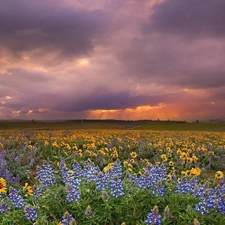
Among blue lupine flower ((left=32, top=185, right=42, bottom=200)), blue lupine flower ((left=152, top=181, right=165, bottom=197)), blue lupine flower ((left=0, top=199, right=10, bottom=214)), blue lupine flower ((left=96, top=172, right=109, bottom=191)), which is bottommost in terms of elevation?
blue lupine flower ((left=0, top=199, right=10, bottom=214))

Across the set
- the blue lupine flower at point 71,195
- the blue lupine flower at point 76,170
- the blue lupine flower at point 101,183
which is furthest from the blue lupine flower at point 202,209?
the blue lupine flower at point 76,170

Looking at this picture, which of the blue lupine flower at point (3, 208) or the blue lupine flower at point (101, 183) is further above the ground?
the blue lupine flower at point (101, 183)

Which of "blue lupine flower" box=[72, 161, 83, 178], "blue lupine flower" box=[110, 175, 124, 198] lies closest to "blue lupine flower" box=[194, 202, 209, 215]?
"blue lupine flower" box=[110, 175, 124, 198]

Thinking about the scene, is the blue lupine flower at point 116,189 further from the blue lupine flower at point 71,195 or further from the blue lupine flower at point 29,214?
the blue lupine flower at point 29,214

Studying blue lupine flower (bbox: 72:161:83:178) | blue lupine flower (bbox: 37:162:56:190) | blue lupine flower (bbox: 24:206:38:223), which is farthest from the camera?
blue lupine flower (bbox: 72:161:83:178)

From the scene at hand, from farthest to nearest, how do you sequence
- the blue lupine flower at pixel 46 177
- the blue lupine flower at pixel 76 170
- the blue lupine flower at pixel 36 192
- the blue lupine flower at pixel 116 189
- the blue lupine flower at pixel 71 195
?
1. the blue lupine flower at pixel 76 170
2. the blue lupine flower at pixel 46 177
3. the blue lupine flower at pixel 36 192
4. the blue lupine flower at pixel 116 189
5. the blue lupine flower at pixel 71 195

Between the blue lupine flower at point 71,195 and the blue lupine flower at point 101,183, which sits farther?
the blue lupine flower at point 101,183

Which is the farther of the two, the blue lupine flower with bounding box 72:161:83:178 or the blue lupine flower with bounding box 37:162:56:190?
the blue lupine flower with bounding box 72:161:83:178

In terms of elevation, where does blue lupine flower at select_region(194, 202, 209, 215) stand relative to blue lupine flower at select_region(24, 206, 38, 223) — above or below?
above

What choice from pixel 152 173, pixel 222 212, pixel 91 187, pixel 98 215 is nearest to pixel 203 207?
pixel 222 212

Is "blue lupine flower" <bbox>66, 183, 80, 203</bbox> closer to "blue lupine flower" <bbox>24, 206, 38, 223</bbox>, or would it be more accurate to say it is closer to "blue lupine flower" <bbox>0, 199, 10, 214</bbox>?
"blue lupine flower" <bbox>24, 206, 38, 223</bbox>

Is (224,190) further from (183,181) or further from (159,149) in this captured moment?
(159,149)

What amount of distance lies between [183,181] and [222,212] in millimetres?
727

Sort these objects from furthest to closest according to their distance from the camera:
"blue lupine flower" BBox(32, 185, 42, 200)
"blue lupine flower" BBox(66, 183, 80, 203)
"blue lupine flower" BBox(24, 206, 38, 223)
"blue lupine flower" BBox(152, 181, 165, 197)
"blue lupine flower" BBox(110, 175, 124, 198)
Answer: "blue lupine flower" BBox(32, 185, 42, 200), "blue lupine flower" BBox(152, 181, 165, 197), "blue lupine flower" BBox(110, 175, 124, 198), "blue lupine flower" BBox(66, 183, 80, 203), "blue lupine flower" BBox(24, 206, 38, 223)
